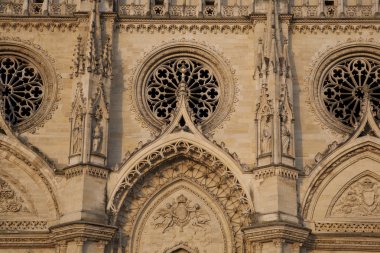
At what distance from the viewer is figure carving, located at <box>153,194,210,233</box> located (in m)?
19.9

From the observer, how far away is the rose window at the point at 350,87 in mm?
20656

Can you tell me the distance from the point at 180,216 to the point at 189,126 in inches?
82.5

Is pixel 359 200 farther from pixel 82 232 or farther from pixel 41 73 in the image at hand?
pixel 41 73

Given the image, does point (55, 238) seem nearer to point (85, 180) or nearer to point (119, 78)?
point (85, 180)

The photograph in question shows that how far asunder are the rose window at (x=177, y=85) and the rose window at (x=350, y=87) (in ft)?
8.97

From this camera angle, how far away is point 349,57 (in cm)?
2097

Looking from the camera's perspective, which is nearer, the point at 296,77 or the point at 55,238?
the point at 55,238

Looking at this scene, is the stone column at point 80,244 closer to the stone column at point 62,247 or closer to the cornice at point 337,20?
the stone column at point 62,247

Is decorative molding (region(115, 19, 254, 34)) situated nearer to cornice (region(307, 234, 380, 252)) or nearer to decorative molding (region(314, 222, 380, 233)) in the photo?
decorative molding (region(314, 222, 380, 233))

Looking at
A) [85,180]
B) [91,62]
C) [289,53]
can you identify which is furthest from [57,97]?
[289,53]

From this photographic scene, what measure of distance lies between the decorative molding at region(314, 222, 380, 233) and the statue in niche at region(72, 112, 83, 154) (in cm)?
562

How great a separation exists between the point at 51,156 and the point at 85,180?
149 centimetres

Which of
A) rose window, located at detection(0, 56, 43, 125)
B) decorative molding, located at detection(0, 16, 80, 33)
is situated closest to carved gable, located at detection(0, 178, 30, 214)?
rose window, located at detection(0, 56, 43, 125)

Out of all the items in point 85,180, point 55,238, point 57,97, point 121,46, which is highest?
point 121,46
